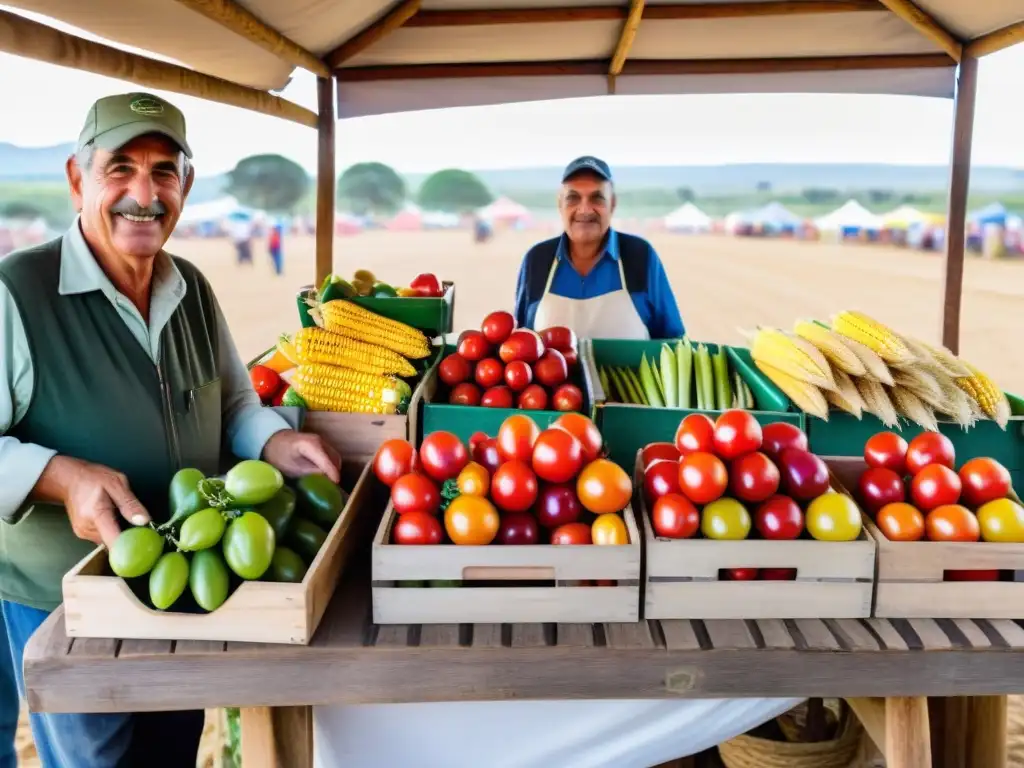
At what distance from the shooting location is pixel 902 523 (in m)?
1.46

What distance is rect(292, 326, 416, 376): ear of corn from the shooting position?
238cm

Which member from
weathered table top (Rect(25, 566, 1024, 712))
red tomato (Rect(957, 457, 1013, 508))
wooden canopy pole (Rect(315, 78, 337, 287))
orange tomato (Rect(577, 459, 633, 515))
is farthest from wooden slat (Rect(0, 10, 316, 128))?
red tomato (Rect(957, 457, 1013, 508))

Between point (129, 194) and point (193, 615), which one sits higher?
point (129, 194)

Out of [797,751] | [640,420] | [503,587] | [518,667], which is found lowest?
[797,751]

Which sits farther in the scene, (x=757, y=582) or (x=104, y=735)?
(x=104, y=735)

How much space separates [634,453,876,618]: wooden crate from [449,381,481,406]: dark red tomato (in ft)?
3.70

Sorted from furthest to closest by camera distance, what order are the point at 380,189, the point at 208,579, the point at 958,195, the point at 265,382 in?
1. the point at 380,189
2. the point at 958,195
3. the point at 265,382
4. the point at 208,579

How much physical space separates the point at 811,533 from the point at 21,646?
1.67 m

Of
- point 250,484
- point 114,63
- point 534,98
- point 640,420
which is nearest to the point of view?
point 250,484

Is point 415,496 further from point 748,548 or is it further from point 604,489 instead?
point 748,548

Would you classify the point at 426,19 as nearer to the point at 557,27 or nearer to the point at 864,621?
the point at 557,27

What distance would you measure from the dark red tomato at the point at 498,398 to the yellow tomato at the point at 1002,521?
1291 mm

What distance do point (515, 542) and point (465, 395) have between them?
1086 millimetres

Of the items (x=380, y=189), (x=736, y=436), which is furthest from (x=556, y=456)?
(x=380, y=189)
